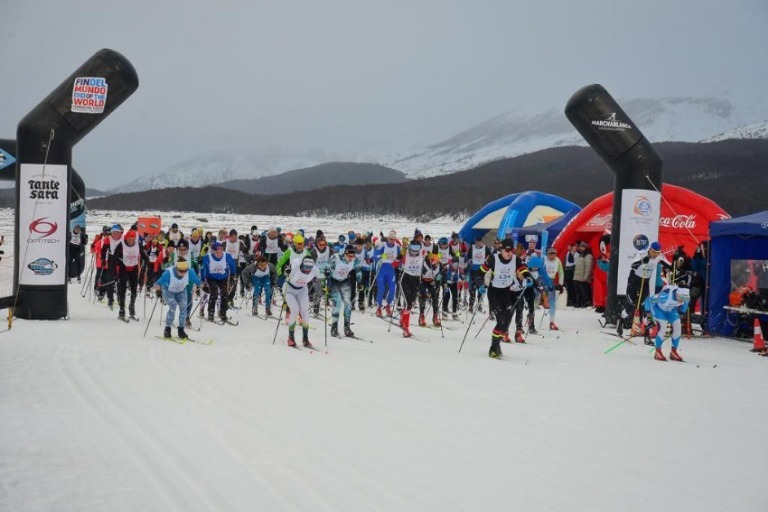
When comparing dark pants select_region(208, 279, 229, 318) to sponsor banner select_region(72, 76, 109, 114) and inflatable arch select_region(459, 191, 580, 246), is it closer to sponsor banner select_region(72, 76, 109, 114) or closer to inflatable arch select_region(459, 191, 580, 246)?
sponsor banner select_region(72, 76, 109, 114)

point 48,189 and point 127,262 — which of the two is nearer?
point 48,189

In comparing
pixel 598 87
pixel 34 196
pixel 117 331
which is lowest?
pixel 117 331

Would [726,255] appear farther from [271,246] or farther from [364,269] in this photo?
[271,246]

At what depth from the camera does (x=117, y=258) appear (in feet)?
Answer: 45.7

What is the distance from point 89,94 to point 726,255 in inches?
558

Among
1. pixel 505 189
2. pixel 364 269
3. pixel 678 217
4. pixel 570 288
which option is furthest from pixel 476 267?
pixel 505 189

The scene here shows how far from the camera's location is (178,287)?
37.5 feet

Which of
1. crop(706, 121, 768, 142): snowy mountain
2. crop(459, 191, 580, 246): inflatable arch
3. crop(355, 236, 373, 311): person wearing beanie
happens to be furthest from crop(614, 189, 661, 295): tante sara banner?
crop(706, 121, 768, 142): snowy mountain

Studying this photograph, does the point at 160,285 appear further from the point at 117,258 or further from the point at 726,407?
the point at 726,407

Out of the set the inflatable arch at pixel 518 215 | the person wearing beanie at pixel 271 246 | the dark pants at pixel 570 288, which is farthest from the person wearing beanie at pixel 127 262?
the inflatable arch at pixel 518 215

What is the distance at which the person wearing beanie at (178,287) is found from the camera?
37.4 ft

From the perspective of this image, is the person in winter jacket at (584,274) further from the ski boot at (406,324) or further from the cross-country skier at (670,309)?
the cross-country skier at (670,309)

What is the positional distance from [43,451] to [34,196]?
31.5 ft

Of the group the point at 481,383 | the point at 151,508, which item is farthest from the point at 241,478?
the point at 481,383
